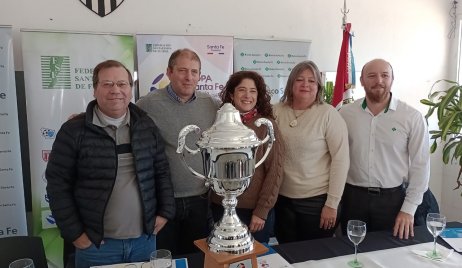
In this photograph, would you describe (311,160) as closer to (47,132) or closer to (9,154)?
(47,132)

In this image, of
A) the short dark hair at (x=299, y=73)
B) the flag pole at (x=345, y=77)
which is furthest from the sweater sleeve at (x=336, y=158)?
the flag pole at (x=345, y=77)

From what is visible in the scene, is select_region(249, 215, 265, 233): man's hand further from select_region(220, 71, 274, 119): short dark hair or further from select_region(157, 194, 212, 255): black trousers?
select_region(220, 71, 274, 119): short dark hair

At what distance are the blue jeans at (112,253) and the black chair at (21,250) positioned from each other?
7.1 inches

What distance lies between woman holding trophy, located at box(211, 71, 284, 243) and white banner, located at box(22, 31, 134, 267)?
4.65 ft

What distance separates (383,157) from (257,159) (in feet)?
2.31

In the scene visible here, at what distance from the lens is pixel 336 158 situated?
1.97 meters

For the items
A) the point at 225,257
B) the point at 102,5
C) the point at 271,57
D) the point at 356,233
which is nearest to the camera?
the point at 225,257

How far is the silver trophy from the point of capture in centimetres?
115

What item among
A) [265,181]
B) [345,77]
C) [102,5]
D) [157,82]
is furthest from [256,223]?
[102,5]

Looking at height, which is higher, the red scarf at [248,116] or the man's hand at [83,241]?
the red scarf at [248,116]

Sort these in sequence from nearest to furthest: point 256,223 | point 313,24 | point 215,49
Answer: point 256,223 < point 215,49 < point 313,24

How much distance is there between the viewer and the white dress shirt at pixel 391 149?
6.52ft

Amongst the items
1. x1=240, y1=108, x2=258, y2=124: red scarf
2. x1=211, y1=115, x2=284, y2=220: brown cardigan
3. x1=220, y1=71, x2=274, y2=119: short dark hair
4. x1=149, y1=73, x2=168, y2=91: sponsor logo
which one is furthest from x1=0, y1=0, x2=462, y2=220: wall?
x1=211, y1=115, x2=284, y2=220: brown cardigan

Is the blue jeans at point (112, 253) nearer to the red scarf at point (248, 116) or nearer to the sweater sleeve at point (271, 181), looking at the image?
the sweater sleeve at point (271, 181)
